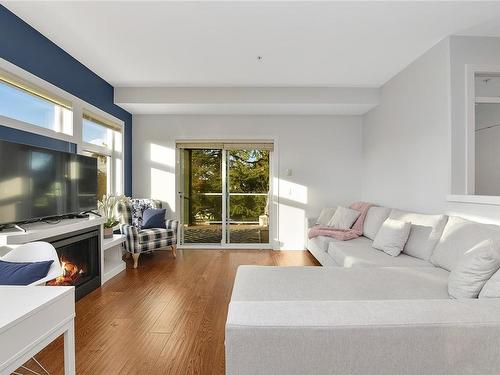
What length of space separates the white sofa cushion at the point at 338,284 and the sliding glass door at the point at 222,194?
3055mm

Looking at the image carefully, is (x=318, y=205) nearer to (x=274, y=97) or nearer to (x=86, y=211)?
(x=274, y=97)

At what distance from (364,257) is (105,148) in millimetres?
3728

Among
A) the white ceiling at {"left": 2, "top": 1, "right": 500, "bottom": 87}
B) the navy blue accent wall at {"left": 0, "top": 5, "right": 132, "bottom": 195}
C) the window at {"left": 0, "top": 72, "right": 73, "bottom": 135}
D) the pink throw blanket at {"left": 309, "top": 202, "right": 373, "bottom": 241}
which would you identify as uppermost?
the white ceiling at {"left": 2, "top": 1, "right": 500, "bottom": 87}

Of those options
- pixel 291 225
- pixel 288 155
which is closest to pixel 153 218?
pixel 291 225

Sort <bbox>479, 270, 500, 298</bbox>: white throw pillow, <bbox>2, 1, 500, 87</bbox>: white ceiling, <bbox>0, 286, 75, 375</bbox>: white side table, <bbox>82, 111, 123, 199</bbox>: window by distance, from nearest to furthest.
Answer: <bbox>0, 286, 75, 375</bbox>: white side table
<bbox>479, 270, 500, 298</bbox>: white throw pillow
<bbox>2, 1, 500, 87</bbox>: white ceiling
<bbox>82, 111, 123, 199</bbox>: window

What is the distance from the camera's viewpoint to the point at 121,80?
4188mm

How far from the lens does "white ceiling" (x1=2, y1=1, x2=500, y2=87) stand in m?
2.50

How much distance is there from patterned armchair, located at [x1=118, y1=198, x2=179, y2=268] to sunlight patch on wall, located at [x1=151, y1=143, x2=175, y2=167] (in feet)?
2.34

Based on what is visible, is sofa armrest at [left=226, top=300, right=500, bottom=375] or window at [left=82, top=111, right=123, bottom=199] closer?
sofa armrest at [left=226, top=300, right=500, bottom=375]

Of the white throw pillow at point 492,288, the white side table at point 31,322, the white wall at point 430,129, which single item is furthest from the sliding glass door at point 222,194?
the white side table at point 31,322

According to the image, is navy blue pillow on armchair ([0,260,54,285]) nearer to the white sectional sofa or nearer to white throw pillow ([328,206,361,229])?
the white sectional sofa

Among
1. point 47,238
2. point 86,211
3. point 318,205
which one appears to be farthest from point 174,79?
point 318,205

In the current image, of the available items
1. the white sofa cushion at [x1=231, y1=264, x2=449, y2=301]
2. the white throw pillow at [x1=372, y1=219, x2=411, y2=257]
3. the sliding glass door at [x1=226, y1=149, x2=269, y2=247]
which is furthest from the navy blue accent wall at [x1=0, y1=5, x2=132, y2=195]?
the white throw pillow at [x1=372, y1=219, x2=411, y2=257]

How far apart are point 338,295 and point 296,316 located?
97cm
